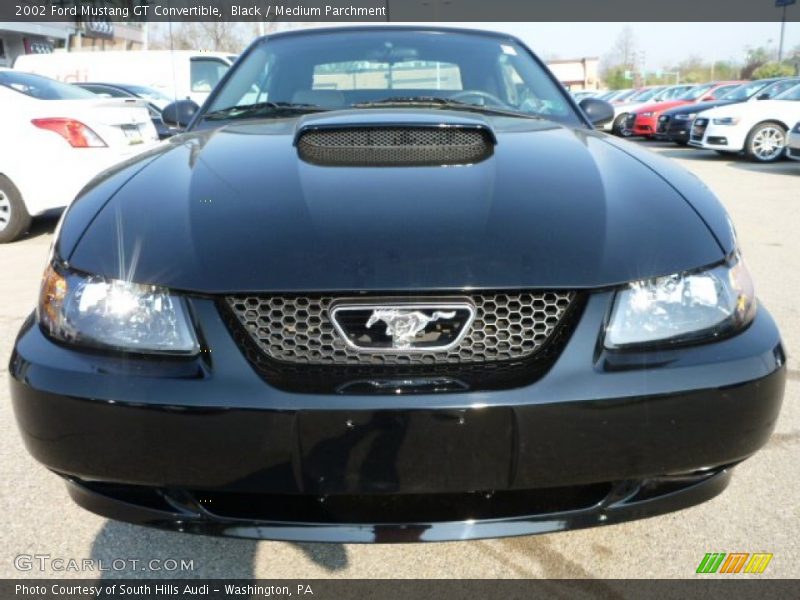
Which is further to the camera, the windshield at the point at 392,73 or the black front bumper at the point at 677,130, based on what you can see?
the black front bumper at the point at 677,130

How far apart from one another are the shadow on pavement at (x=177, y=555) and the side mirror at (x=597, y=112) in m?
2.09

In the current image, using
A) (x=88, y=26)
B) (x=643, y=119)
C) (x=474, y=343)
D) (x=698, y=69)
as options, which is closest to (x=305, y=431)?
(x=474, y=343)

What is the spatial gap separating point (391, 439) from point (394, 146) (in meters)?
0.92

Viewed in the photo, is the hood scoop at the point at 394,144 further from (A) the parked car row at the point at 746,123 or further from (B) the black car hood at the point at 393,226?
(A) the parked car row at the point at 746,123

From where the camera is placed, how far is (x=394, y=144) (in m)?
2.08

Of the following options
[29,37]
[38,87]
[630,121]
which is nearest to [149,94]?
[38,87]

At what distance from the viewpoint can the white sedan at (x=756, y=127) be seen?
1262cm

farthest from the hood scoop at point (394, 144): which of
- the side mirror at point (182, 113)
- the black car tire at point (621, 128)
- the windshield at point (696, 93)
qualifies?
the windshield at point (696, 93)

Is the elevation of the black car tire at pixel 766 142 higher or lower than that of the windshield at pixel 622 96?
lower

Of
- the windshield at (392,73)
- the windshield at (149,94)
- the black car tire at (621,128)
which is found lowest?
the black car tire at (621,128)

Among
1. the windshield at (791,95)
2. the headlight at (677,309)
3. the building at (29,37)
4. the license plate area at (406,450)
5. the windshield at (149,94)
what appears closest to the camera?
the license plate area at (406,450)

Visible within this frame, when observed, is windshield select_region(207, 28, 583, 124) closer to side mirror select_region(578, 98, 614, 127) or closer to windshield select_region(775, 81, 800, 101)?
side mirror select_region(578, 98, 614, 127)

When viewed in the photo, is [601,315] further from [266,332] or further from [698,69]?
[698,69]

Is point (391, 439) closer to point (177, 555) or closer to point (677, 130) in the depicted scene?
point (177, 555)
